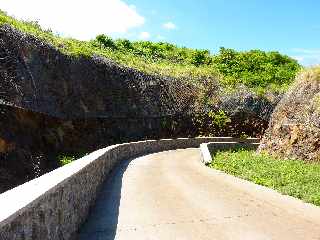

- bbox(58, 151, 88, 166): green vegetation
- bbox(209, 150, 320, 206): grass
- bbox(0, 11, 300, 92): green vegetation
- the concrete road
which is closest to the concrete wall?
the concrete road

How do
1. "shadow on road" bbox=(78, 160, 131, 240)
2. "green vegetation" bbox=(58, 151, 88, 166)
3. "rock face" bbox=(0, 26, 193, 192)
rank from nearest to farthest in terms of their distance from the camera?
"shadow on road" bbox=(78, 160, 131, 240)
"rock face" bbox=(0, 26, 193, 192)
"green vegetation" bbox=(58, 151, 88, 166)

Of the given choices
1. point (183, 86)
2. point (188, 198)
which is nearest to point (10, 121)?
point (188, 198)

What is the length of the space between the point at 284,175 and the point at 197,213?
7.94 meters

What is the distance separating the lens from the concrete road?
10492 millimetres

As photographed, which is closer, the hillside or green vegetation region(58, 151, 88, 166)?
the hillside

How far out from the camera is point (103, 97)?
47438mm

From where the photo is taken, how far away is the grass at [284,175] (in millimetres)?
15484

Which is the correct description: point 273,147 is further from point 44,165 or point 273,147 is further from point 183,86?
point 183,86

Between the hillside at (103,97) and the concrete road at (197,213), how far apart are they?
28.9ft

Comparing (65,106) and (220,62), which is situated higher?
(220,62)

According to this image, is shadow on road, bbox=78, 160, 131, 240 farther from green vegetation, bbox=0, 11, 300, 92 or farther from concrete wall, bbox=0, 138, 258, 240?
green vegetation, bbox=0, 11, 300, 92

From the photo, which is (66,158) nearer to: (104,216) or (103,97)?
(103,97)

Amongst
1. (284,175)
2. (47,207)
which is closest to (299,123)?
(284,175)

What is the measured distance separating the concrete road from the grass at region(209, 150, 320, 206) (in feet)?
1.50
